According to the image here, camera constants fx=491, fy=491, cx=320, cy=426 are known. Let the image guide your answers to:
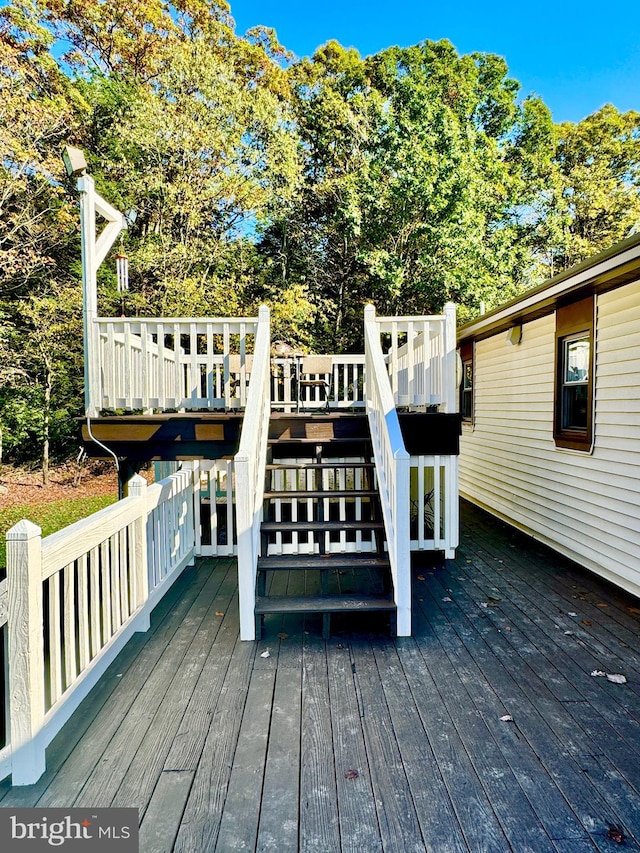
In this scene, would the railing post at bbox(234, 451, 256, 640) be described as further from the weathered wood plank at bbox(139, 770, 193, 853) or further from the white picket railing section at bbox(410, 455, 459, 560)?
the white picket railing section at bbox(410, 455, 459, 560)

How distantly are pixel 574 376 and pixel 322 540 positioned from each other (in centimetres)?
326

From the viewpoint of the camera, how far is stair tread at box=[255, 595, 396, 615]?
10.4ft

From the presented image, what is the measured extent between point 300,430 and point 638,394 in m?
2.87

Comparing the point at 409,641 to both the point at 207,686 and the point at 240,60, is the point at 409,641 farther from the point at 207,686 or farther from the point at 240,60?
the point at 240,60

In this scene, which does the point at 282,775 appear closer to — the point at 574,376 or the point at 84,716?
the point at 84,716

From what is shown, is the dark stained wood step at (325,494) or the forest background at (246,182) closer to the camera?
the dark stained wood step at (325,494)

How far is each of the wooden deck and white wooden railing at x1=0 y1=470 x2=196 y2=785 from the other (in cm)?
14

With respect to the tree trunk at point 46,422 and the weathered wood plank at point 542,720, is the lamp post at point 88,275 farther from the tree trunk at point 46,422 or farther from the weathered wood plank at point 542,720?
the tree trunk at point 46,422

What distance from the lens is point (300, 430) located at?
186 inches

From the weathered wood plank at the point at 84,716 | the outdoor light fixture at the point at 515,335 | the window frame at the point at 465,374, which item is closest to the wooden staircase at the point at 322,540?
the weathered wood plank at the point at 84,716

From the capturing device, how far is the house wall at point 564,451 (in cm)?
406

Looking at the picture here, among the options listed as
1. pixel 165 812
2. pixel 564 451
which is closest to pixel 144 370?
pixel 165 812

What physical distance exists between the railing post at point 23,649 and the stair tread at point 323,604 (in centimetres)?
146

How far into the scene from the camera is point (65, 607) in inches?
91.1
